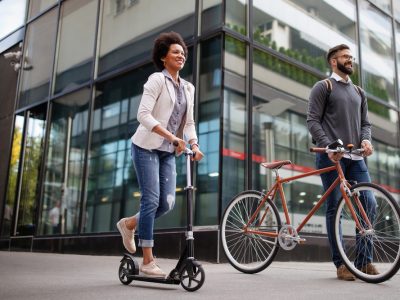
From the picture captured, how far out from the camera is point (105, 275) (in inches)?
178

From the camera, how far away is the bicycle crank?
4336mm

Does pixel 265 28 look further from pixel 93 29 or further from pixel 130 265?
pixel 130 265

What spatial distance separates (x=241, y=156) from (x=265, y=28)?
242 cm

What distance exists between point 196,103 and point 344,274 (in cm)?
398

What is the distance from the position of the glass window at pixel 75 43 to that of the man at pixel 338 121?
661cm

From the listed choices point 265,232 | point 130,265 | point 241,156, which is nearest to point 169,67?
point 130,265

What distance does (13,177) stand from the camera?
1148 centimetres

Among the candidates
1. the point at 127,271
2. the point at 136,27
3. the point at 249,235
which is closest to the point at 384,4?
the point at 136,27

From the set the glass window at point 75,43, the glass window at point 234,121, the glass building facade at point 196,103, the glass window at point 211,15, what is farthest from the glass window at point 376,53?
the glass window at point 75,43

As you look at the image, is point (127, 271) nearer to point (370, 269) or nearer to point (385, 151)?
point (370, 269)

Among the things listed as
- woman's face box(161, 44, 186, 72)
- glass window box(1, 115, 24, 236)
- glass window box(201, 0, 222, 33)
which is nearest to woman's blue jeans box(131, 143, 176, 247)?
woman's face box(161, 44, 186, 72)

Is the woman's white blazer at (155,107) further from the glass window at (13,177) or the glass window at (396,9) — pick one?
the glass window at (396,9)

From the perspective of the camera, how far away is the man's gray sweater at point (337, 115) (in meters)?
4.37

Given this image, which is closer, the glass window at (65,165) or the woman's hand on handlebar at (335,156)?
the woman's hand on handlebar at (335,156)
